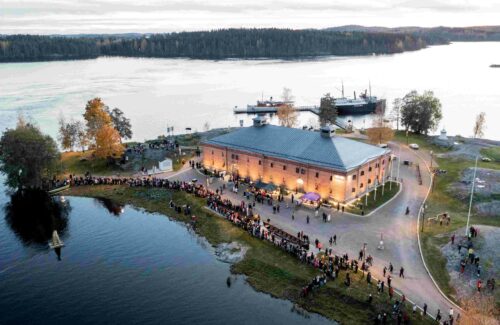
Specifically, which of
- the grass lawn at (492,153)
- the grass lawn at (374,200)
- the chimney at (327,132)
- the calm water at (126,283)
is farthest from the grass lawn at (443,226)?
the chimney at (327,132)

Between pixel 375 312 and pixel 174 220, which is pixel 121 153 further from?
pixel 375 312

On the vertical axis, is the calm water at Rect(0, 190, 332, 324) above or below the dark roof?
below

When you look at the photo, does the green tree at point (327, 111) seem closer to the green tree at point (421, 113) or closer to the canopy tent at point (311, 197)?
the green tree at point (421, 113)

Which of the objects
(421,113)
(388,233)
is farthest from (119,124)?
(421,113)

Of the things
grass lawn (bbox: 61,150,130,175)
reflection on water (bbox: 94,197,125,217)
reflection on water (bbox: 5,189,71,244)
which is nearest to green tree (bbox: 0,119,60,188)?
reflection on water (bbox: 5,189,71,244)

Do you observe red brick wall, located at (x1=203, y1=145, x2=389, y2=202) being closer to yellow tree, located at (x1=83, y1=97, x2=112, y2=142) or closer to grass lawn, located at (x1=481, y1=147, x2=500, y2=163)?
yellow tree, located at (x1=83, y1=97, x2=112, y2=142)

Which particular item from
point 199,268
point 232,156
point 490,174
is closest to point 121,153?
point 232,156

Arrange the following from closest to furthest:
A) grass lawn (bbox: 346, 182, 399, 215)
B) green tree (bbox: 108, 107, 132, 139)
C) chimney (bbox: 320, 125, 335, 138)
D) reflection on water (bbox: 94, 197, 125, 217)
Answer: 1. grass lawn (bbox: 346, 182, 399, 215)
2. reflection on water (bbox: 94, 197, 125, 217)
3. chimney (bbox: 320, 125, 335, 138)
4. green tree (bbox: 108, 107, 132, 139)
